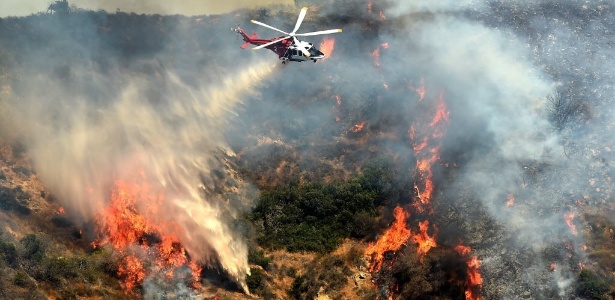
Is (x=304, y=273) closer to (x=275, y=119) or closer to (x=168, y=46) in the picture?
(x=275, y=119)

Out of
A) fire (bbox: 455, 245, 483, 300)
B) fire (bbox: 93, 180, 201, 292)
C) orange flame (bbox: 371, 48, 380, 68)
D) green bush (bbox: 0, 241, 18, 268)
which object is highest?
green bush (bbox: 0, 241, 18, 268)

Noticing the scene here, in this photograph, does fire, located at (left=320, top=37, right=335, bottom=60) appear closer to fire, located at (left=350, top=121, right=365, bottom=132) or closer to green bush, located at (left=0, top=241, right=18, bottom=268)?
fire, located at (left=350, top=121, right=365, bottom=132)

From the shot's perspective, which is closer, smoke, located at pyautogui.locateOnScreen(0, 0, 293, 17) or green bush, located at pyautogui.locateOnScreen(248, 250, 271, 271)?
green bush, located at pyautogui.locateOnScreen(248, 250, 271, 271)

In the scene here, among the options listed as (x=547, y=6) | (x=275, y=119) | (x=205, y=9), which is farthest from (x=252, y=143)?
(x=547, y=6)

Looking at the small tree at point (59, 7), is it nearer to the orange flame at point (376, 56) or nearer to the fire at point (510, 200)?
the orange flame at point (376, 56)

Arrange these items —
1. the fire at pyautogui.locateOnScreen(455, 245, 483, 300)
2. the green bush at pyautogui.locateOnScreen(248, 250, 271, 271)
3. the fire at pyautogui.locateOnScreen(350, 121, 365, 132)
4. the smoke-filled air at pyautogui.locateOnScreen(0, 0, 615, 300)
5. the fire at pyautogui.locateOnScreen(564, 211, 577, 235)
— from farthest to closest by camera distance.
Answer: the fire at pyautogui.locateOnScreen(350, 121, 365, 132) < the green bush at pyautogui.locateOnScreen(248, 250, 271, 271) < the smoke-filled air at pyautogui.locateOnScreen(0, 0, 615, 300) < the fire at pyautogui.locateOnScreen(564, 211, 577, 235) < the fire at pyautogui.locateOnScreen(455, 245, 483, 300)

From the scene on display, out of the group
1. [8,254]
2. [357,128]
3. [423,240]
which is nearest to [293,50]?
[357,128]

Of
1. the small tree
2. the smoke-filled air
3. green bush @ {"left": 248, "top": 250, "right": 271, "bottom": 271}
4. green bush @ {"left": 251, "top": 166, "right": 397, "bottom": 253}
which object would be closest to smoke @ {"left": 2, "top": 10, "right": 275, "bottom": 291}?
the smoke-filled air
